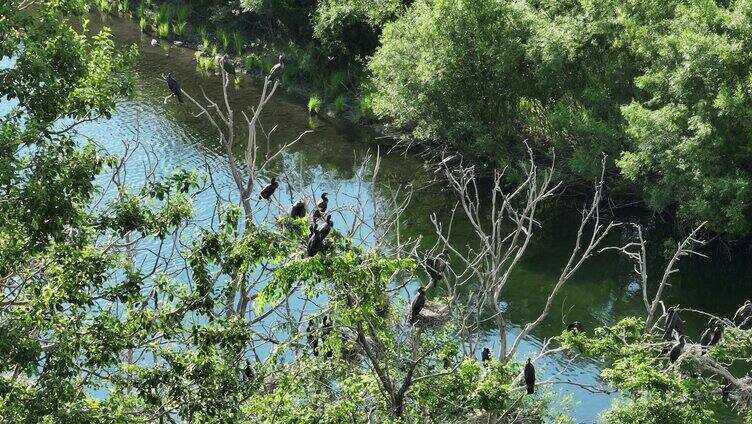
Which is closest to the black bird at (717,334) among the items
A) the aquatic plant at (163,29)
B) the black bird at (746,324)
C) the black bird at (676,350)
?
the black bird at (746,324)

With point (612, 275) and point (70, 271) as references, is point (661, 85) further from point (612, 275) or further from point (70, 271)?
point (70, 271)

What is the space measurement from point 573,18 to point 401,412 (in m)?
21.0

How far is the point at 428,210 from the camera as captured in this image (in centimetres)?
3189

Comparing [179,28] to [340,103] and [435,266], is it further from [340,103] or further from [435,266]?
[435,266]

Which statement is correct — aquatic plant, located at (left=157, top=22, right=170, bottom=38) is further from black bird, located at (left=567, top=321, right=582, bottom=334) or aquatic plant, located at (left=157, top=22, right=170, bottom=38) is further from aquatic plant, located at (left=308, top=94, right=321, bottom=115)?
black bird, located at (left=567, top=321, right=582, bottom=334)

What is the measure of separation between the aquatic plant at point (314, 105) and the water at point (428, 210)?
0.43 metres

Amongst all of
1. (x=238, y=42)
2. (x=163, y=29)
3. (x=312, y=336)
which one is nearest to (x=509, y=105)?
(x=238, y=42)

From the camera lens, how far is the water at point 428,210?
2525 cm

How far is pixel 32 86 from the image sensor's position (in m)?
11.0

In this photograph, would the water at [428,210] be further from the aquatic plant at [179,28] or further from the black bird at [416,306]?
the black bird at [416,306]

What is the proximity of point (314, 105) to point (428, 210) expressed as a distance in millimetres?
8813

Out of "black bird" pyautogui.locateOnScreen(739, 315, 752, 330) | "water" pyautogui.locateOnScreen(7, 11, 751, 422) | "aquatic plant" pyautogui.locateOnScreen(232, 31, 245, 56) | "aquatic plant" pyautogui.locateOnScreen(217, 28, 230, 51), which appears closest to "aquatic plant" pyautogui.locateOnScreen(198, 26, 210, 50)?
"aquatic plant" pyautogui.locateOnScreen(217, 28, 230, 51)

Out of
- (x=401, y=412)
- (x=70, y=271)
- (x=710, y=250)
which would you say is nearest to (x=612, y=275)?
(x=710, y=250)

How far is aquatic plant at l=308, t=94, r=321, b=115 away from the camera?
38688mm
